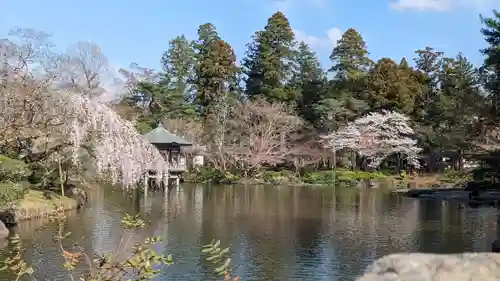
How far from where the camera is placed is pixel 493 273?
2357 millimetres

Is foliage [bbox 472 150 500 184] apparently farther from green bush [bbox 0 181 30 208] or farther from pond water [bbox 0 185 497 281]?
green bush [bbox 0 181 30 208]

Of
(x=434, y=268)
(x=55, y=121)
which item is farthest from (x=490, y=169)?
(x=434, y=268)

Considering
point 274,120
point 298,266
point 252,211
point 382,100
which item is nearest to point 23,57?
point 252,211

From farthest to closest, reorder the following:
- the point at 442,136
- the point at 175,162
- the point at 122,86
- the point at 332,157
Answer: the point at 122,86 < the point at 332,157 < the point at 442,136 < the point at 175,162

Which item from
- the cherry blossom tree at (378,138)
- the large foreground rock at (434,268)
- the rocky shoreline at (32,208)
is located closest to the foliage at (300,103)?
the cherry blossom tree at (378,138)

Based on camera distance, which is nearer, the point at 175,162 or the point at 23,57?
the point at 23,57

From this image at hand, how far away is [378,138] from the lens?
110ft

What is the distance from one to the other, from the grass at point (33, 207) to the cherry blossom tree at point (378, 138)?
20.3 metres

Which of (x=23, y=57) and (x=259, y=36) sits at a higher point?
(x=259, y=36)

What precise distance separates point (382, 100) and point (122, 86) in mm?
16239

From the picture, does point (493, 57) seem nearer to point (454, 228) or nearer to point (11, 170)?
point (454, 228)

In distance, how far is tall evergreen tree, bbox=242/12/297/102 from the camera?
3697 cm

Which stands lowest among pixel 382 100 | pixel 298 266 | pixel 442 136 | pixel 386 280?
pixel 298 266

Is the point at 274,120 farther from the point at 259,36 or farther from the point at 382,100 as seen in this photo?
the point at 259,36
